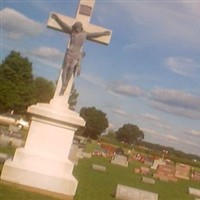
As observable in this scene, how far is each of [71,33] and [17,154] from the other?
348 centimetres

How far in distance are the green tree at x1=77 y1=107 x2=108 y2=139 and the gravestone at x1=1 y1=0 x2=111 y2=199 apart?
279 ft

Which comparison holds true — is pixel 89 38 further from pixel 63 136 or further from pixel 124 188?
pixel 124 188

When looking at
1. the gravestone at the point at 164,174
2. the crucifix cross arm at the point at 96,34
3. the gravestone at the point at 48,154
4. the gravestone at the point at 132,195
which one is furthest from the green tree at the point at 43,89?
the gravestone at the point at 48,154

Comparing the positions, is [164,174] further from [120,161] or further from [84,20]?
[84,20]

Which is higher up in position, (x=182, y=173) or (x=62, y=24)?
(x=62, y=24)

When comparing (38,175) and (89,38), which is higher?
(89,38)

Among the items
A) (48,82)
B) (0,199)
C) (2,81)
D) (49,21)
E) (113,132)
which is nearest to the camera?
(0,199)

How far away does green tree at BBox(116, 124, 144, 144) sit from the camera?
447ft

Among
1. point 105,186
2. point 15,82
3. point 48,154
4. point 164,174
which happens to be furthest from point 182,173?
point 15,82

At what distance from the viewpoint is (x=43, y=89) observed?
80375 mm

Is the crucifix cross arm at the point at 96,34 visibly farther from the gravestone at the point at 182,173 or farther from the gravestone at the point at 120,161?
the gravestone at the point at 182,173

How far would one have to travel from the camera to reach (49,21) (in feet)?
34.1

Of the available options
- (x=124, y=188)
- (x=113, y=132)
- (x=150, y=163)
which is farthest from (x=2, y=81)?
(x=113, y=132)

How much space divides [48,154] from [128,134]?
127870 mm
